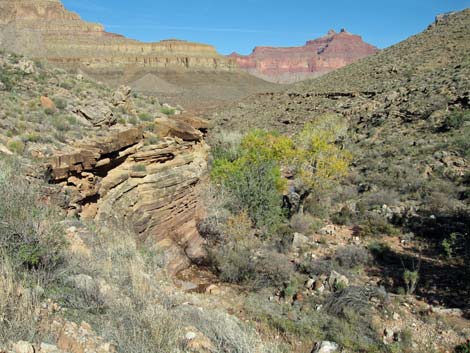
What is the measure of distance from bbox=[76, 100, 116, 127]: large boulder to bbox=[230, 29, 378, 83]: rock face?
6192 inches

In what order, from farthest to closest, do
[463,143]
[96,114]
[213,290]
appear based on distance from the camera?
[463,143] → [213,290] → [96,114]

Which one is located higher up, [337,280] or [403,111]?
[403,111]

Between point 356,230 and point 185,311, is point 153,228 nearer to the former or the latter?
point 185,311

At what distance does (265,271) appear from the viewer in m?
10.4

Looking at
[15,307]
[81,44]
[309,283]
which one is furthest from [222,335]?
[81,44]

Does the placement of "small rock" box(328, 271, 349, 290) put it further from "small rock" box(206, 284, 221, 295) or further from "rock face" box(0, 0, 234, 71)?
"rock face" box(0, 0, 234, 71)

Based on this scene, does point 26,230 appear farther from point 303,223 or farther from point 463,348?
point 303,223

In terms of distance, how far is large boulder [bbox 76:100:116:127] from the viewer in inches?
350

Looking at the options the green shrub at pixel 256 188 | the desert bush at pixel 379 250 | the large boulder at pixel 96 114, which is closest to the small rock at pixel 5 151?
the large boulder at pixel 96 114

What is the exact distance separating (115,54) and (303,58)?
100m

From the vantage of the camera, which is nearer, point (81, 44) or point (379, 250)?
point (379, 250)

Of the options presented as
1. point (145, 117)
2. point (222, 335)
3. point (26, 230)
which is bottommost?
point (222, 335)

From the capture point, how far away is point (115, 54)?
311ft

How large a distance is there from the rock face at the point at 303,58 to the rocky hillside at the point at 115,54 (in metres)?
63.7
